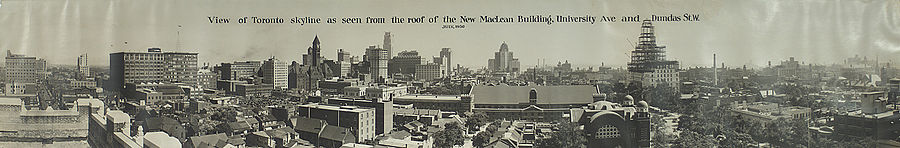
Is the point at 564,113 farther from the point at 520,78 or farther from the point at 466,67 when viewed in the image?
the point at 466,67

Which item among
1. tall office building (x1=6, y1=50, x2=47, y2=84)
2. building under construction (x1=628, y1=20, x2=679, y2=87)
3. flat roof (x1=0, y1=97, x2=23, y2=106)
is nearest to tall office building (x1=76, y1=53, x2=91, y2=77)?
tall office building (x1=6, y1=50, x2=47, y2=84)

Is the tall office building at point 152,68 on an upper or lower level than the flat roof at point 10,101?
upper

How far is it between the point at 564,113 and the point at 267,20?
1.04m

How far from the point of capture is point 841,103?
210 cm

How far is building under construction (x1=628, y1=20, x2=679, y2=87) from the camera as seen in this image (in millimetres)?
1990

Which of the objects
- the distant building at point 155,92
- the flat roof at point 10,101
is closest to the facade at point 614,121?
the distant building at point 155,92

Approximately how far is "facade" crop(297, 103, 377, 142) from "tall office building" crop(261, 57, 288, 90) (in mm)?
105

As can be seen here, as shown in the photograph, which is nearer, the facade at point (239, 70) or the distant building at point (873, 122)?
the facade at point (239, 70)

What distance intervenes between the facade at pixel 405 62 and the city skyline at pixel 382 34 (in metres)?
0.02

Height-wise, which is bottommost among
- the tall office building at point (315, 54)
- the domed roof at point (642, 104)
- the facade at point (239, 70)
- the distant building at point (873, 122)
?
the distant building at point (873, 122)

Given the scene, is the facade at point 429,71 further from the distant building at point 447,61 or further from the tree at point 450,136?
the tree at point 450,136

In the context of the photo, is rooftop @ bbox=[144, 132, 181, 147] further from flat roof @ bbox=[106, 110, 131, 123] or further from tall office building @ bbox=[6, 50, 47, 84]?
tall office building @ bbox=[6, 50, 47, 84]

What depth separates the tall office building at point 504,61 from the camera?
1971 millimetres

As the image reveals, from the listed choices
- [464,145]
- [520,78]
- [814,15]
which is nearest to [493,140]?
[464,145]
